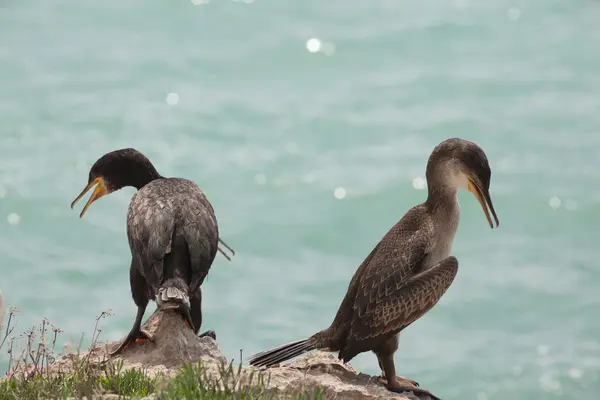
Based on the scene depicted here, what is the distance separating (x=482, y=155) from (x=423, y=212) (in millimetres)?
630

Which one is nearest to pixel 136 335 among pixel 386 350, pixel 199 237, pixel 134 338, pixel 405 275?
pixel 134 338

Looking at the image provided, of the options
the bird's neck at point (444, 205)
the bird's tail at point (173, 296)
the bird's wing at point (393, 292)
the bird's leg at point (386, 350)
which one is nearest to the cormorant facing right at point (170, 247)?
the bird's tail at point (173, 296)

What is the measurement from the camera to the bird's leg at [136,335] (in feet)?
28.8

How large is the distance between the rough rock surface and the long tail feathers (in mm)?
95

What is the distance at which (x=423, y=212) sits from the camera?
878 centimetres

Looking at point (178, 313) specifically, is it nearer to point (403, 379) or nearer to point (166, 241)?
point (166, 241)

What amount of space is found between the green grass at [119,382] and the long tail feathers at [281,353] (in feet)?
1.68

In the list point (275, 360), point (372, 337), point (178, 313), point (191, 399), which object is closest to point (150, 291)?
point (178, 313)

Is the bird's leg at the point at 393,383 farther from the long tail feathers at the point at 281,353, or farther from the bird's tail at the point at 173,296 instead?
the bird's tail at the point at 173,296

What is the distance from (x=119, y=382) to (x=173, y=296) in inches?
42.4

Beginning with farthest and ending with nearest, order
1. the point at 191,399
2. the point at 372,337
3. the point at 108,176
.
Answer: the point at 108,176 < the point at 372,337 < the point at 191,399

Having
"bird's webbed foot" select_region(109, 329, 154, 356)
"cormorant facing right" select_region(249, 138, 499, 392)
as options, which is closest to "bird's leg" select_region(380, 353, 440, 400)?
"cormorant facing right" select_region(249, 138, 499, 392)

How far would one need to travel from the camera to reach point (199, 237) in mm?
8734

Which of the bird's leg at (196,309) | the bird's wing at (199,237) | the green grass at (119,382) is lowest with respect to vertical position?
the green grass at (119,382)
